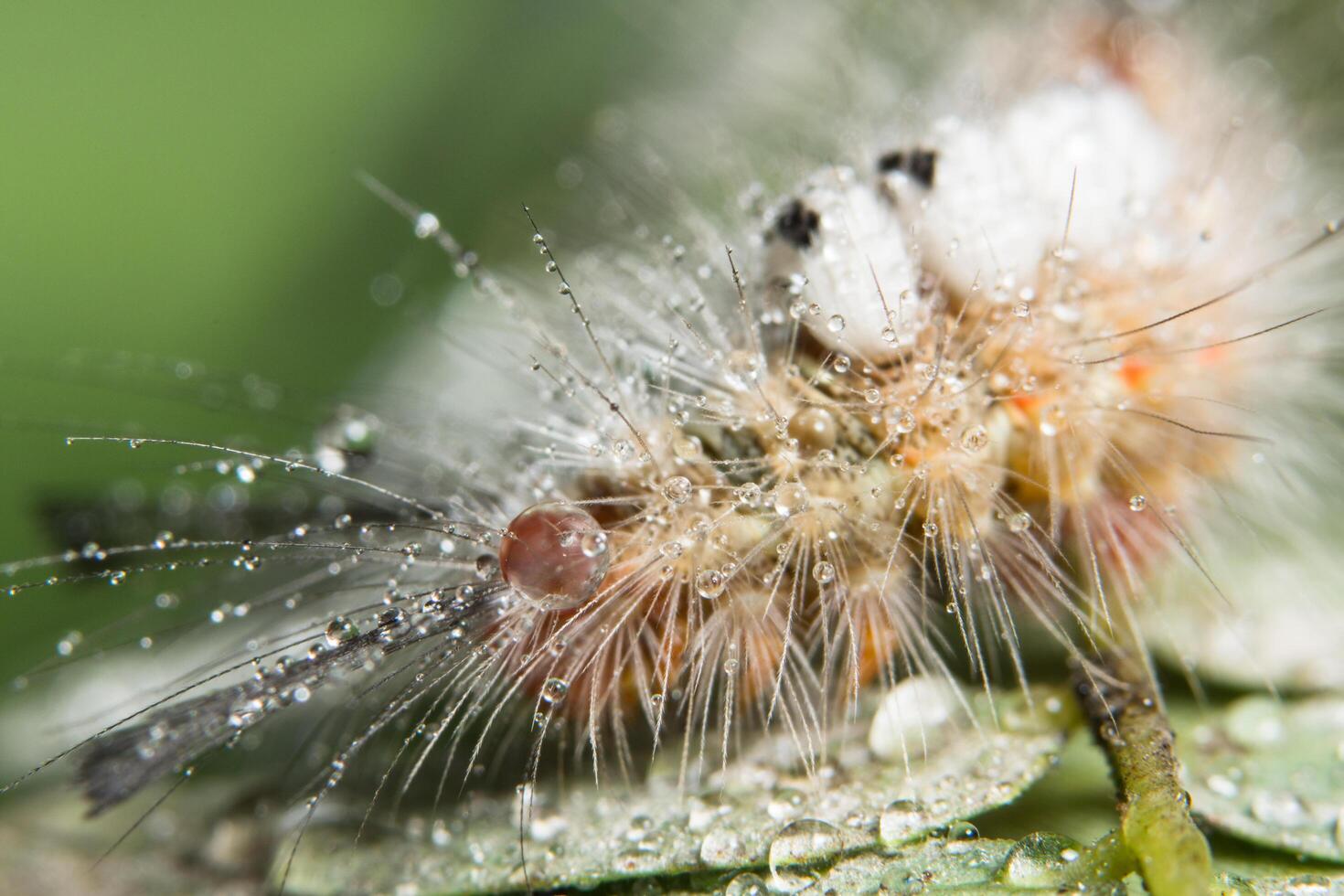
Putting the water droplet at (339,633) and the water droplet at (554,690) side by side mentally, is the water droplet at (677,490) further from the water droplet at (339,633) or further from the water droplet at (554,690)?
the water droplet at (339,633)

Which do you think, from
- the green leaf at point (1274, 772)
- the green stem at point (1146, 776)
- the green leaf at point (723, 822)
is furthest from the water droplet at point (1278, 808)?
the green leaf at point (723, 822)

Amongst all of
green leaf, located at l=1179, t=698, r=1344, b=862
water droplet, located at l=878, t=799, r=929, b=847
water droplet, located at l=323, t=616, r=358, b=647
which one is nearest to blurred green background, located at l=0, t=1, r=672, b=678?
water droplet, located at l=323, t=616, r=358, b=647

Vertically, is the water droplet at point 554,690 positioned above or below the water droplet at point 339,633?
below

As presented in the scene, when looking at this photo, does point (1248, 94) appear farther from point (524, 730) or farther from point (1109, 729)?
point (524, 730)

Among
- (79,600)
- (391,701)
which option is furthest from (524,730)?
(79,600)

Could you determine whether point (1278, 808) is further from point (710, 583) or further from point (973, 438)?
point (710, 583)

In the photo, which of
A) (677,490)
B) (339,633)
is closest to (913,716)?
(677,490)
